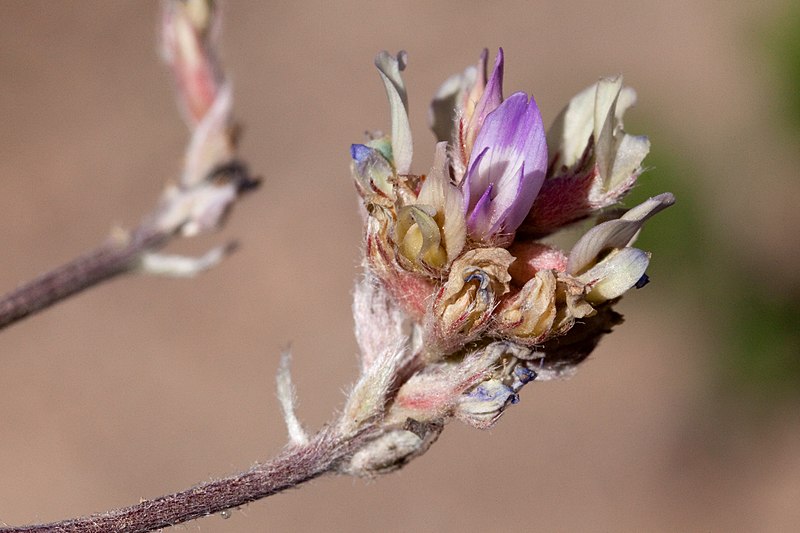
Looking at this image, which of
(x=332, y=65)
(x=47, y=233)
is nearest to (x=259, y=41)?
(x=332, y=65)

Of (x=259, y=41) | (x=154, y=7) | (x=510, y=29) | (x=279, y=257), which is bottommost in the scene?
(x=279, y=257)

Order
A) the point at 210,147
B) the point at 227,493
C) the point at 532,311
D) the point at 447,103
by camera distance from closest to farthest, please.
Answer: the point at 532,311 < the point at 227,493 < the point at 447,103 < the point at 210,147

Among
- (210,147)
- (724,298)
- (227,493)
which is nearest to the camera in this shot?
(227,493)

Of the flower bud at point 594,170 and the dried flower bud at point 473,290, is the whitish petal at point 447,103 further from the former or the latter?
the dried flower bud at point 473,290

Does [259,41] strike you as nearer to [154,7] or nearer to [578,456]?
[154,7]

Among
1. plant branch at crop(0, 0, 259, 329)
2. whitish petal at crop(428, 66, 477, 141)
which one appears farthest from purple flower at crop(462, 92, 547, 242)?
plant branch at crop(0, 0, 259, 329)

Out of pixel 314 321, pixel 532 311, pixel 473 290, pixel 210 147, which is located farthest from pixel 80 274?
pixel 314 321

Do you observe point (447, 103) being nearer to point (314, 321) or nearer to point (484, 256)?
point (484, 256)

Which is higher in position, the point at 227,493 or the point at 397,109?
the point at 397,109
